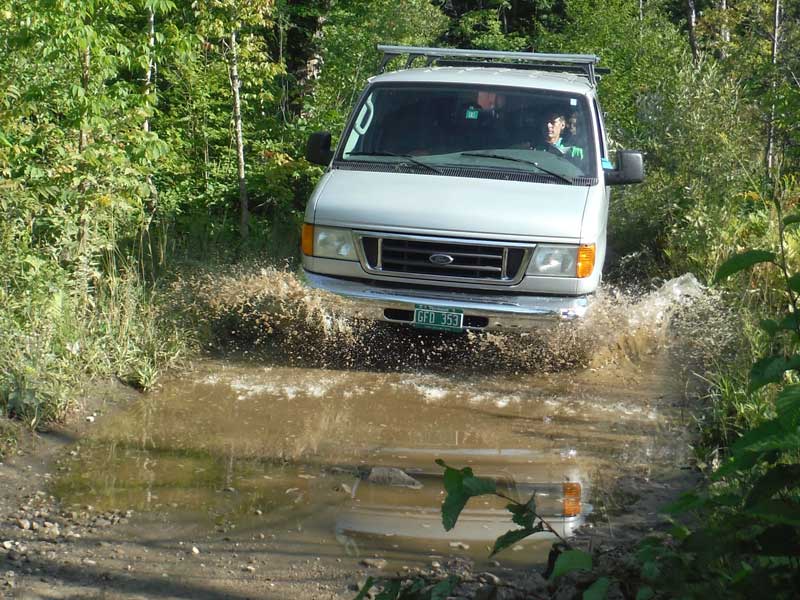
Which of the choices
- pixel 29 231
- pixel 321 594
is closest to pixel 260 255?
pixel 29 231

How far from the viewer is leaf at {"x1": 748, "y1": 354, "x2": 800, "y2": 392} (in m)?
3.11

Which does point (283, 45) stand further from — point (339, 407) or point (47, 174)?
point (339, 407)

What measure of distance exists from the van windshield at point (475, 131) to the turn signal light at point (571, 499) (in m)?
2.95

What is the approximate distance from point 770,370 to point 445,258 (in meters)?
4.01

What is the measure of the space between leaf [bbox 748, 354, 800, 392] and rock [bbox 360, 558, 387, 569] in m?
1.86

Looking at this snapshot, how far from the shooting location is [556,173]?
7.69 meters

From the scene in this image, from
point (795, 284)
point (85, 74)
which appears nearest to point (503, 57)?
point (85, 74)

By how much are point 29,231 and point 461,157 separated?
3154mm

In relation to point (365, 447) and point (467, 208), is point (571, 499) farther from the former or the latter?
point (467, 208)

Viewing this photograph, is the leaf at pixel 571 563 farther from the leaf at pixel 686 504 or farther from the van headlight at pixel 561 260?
the van headlight at pixel 561 260

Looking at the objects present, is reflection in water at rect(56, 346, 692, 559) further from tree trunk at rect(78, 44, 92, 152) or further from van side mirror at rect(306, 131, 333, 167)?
tree trunk at rect(78, 44, 92, 152)

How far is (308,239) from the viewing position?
24.1ft

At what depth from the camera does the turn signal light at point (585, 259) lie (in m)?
6.98

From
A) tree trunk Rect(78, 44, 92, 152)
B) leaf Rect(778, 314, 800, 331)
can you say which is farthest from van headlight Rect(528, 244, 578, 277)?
leaf Rect(778, 314, 800, 331)
